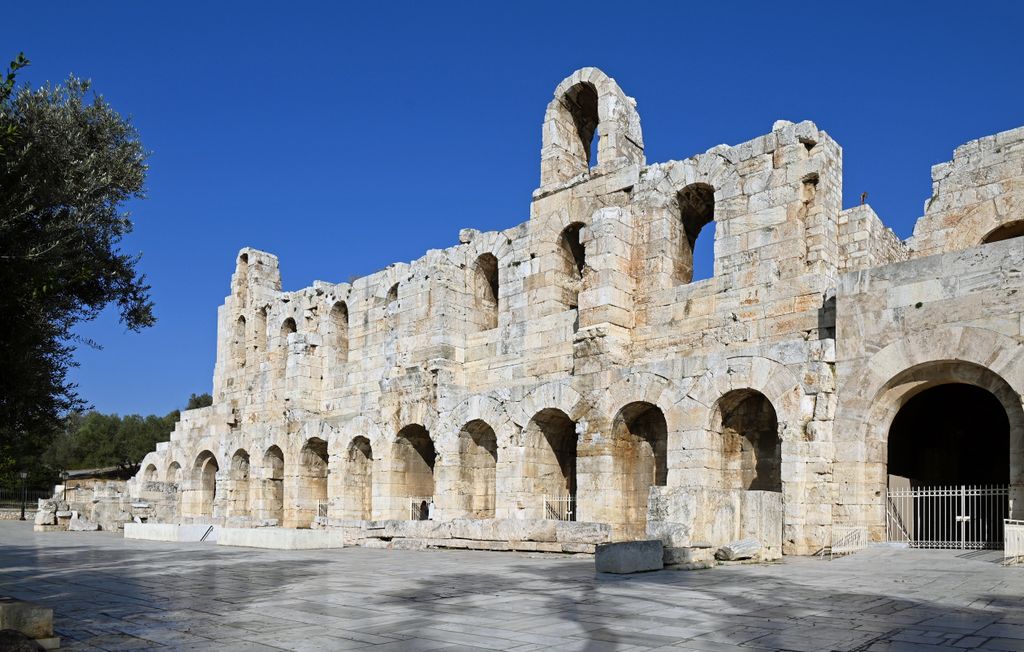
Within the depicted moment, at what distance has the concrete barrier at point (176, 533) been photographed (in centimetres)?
2105

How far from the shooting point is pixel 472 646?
20.5 feet

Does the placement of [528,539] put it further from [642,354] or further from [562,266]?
[562,266]

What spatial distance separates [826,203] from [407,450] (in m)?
12.4

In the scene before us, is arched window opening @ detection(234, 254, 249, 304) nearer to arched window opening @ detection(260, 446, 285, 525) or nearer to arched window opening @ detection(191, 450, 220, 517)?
arched window opening @ detection(191, 450, 220, 517)

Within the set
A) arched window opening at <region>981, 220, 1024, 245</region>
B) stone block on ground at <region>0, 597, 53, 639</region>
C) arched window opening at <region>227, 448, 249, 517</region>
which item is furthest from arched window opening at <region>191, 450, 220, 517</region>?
stone block on ground at <region>0, 597, 53, 639</region>

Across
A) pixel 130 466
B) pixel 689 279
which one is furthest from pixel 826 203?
pixel 130 466

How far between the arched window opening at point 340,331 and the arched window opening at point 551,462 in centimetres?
1165

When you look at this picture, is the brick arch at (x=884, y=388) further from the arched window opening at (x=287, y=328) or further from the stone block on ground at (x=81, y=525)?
the stone block on ground at (x=81, y=525)

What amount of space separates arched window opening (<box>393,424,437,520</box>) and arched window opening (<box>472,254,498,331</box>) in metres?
3.66

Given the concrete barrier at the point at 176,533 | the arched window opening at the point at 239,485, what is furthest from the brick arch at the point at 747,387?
the arched window opening at the point at 239,485

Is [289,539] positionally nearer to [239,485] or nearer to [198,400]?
[239,485]

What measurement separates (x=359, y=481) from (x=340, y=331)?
22.9ft

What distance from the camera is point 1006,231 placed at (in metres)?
19.6

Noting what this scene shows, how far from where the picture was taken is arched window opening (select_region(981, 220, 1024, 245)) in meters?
19.2
